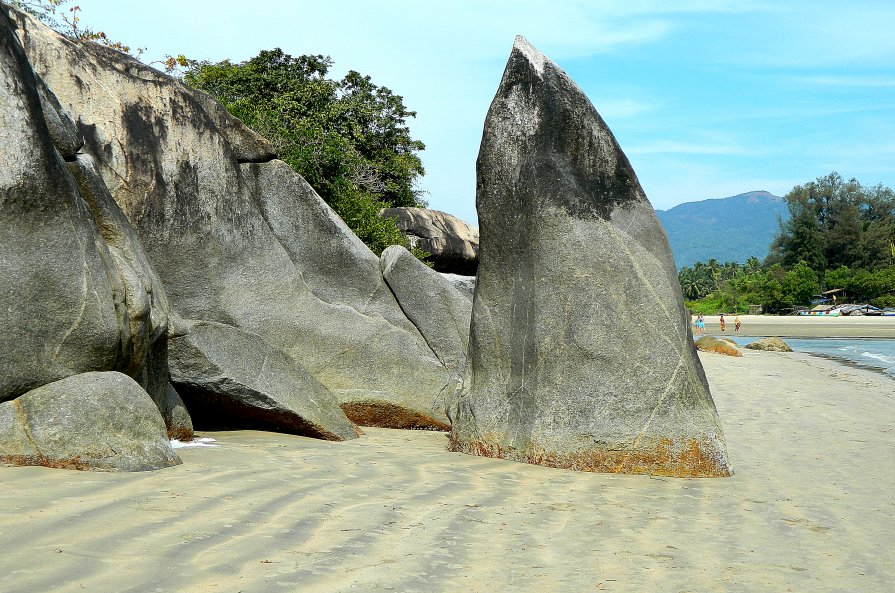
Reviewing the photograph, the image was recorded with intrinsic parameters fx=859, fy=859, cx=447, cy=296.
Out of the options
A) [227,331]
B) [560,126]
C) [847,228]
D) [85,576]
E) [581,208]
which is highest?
[847,228]

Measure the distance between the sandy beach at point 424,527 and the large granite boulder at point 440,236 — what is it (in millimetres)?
14918

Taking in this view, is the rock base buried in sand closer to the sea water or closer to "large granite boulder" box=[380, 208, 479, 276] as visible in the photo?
"large granite boulder" box=[380, 208, 479, 276]

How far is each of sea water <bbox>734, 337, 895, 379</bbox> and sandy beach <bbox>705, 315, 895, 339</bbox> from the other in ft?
10.9

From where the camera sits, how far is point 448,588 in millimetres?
3672

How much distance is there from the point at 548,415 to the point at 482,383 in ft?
2.62

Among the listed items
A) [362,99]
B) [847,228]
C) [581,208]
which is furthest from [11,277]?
[847,228]

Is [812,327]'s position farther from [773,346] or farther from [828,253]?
[828,253]

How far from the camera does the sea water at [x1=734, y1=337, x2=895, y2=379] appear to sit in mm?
26356

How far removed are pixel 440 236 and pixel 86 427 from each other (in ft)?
57.3

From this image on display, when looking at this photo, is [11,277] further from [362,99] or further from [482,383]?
[362,99]

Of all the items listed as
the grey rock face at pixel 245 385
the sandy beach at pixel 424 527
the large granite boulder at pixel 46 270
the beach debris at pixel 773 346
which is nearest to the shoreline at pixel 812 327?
the beach debris at pixel 773 346

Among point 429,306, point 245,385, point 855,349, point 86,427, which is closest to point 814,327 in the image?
point 855,349

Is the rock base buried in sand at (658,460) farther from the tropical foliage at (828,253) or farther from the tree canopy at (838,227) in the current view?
the tree canopy at (838,227)

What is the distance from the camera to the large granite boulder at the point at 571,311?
266 inches
